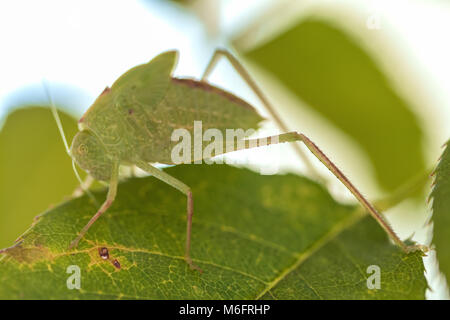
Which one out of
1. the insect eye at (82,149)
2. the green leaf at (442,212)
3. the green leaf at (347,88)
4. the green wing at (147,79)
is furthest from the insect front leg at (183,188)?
the green leaf at (347,88)

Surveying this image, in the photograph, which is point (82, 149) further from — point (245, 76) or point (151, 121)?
point (245, 76)

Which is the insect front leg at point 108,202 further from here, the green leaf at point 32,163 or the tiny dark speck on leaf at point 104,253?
the green leaf at point 32,163

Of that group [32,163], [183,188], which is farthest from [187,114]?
[32,163]

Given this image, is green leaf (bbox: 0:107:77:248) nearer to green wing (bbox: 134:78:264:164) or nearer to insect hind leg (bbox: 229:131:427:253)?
green wing (bbox: 134:78:264:164)

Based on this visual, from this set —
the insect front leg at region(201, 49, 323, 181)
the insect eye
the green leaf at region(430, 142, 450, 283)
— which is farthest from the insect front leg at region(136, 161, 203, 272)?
the green leaf at region(430, 142, 450, 283)
